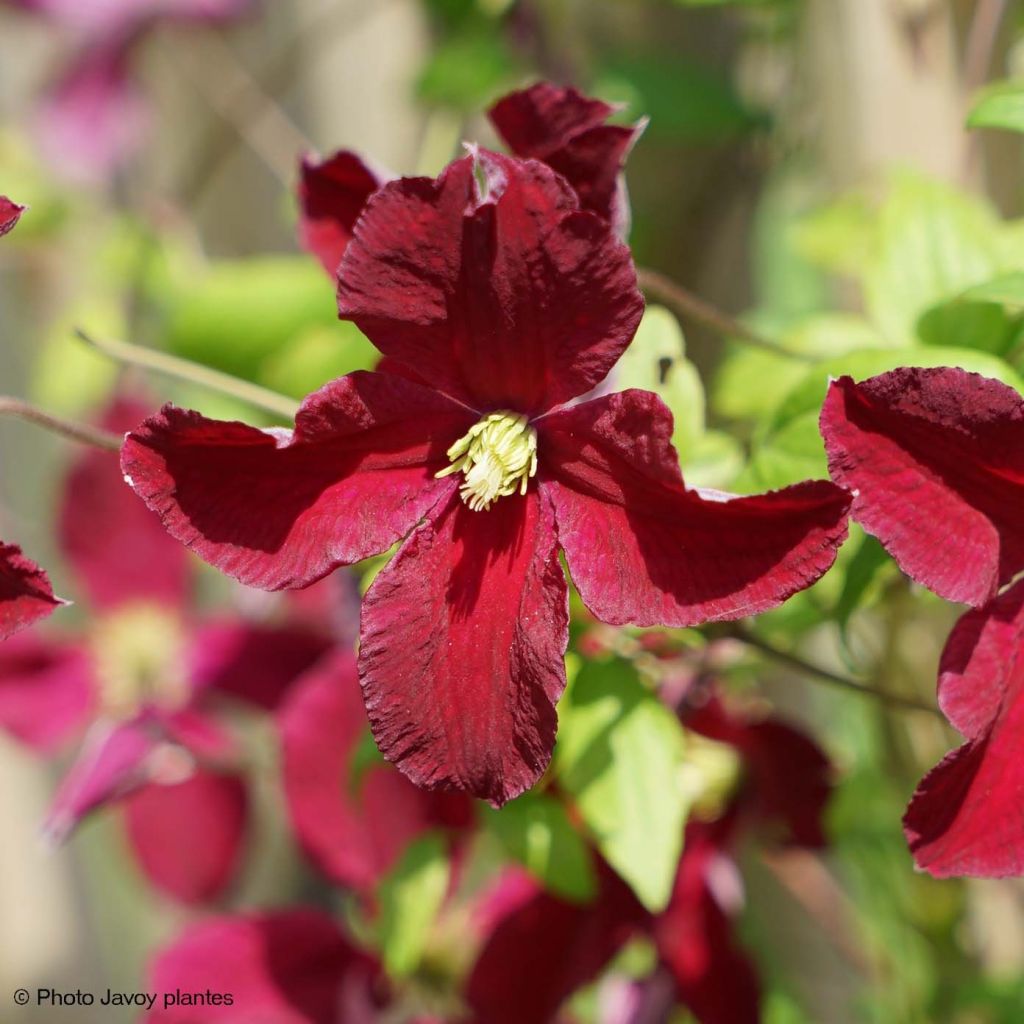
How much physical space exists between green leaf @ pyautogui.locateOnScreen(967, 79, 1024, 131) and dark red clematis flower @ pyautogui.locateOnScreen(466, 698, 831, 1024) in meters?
0.32

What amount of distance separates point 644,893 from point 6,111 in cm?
134

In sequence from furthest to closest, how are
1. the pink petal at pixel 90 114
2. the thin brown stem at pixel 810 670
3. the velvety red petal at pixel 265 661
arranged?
the pink petal at pixel 90 114
the velvety red petal at pixel 265 661
the thin brown stem at pixel 810 670

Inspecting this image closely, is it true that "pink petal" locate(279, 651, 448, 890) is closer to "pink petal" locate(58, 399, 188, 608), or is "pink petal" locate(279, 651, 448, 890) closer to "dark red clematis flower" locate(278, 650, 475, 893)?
"dark red clematis flower" locate(278, 650, 475, 893)

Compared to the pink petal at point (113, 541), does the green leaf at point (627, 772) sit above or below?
above

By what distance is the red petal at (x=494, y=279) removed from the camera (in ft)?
1.09

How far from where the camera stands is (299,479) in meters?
0.37

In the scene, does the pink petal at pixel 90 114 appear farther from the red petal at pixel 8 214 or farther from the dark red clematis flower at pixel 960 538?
the dark red clematis flower at pixel 960 538

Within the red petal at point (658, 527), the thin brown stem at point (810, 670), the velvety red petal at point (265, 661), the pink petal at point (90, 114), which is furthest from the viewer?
the pink petal at point (90, 114)

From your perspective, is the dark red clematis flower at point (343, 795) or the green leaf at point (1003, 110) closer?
the green leaf at point (1003, 110)

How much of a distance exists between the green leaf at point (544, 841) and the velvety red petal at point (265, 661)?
0.30 meters

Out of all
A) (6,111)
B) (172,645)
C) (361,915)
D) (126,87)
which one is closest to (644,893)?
(361,915)

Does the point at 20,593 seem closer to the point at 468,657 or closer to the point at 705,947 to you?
the point at 468,657

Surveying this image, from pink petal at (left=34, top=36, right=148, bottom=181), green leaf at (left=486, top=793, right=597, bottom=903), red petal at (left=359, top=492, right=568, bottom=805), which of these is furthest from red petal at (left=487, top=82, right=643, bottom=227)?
pink petal at (left=34, top=36, right=148, bottom=181)

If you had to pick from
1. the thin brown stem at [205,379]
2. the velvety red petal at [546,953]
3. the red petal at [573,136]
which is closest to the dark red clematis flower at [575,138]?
the red petal at [573,136]
